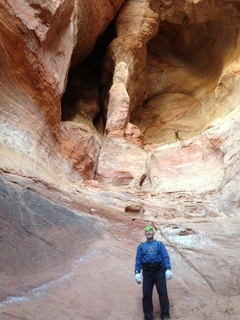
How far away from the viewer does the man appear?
4.79 metres

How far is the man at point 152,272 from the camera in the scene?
15.7 feet

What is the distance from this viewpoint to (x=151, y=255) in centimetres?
500

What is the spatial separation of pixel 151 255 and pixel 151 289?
43 centimetres

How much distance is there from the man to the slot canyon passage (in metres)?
0.20

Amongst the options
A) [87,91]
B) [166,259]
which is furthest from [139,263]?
[87,91]

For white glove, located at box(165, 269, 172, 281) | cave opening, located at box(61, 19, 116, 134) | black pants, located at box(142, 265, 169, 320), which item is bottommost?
black pants, located at box(142, 265, 169, 320)

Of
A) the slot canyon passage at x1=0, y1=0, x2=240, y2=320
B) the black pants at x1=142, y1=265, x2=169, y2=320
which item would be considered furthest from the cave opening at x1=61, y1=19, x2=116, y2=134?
the black pants at x1=142, y1=265, x2=169, y2=320

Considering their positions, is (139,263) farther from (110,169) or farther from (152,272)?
(110,169)

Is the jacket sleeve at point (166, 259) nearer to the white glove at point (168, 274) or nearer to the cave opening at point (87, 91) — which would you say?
the white glove at point (168, 274)

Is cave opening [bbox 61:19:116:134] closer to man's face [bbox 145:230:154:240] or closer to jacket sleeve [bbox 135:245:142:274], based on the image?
man's face [bbox 145:230:154:240]

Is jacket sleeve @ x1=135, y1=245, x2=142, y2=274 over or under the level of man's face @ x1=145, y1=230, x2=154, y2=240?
under

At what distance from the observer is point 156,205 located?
8.34 meters

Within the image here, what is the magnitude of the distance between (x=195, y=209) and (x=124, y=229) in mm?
2009

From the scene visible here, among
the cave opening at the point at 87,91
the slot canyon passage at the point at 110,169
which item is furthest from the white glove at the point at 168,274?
the cave opening at the point at 87,91
